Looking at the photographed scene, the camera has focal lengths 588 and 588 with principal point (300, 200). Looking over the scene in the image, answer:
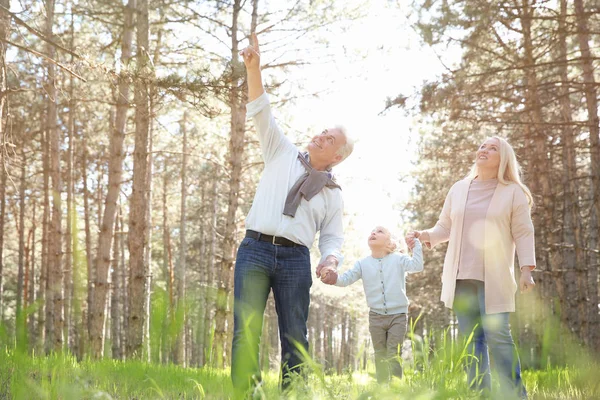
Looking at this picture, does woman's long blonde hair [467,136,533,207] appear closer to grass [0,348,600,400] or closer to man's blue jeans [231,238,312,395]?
grass [0,348,600,400]

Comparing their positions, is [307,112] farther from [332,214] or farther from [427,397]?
[427,397]

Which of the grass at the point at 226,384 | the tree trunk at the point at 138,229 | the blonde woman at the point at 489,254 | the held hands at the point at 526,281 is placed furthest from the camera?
the tree trunk at the point at 138,229

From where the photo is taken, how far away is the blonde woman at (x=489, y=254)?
412 cm

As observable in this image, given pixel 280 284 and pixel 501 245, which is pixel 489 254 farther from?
pixel 280 284

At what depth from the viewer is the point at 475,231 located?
14.2ft

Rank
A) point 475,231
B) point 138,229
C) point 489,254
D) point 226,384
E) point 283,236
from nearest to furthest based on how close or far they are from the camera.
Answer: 1. point 283,236
2. point 226,384
3. point 489,254
4. point 475,231
5. point 138,229

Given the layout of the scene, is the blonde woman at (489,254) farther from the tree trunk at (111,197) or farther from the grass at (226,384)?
the tree trunk at (111,197)

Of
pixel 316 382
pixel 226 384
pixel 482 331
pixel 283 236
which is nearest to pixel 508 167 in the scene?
pixel 482 331

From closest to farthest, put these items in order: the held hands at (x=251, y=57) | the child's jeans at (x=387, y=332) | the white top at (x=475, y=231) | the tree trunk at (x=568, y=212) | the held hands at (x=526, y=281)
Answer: the held hands at (x=251, y=57)
the held hands at (x=526, y=281)
the white top at (x=475, y=231)
the child's jeans at (x=387, y=332)
the tree trunk at (x=568, y=212)

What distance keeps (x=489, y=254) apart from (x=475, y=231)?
20cm

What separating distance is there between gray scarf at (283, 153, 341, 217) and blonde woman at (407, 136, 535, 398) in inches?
49.2

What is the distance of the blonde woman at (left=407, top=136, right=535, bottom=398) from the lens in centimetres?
412

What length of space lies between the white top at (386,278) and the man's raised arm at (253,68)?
2180 millimetres

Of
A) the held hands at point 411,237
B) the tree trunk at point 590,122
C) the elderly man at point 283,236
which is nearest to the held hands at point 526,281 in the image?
the held hands at point 411,237
